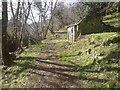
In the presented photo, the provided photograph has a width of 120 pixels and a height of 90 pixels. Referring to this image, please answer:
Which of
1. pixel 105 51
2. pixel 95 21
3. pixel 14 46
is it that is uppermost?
pixel 95 21

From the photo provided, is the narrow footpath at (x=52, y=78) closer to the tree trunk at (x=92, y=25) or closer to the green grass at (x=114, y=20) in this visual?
the green grass at (x=114, y=20)

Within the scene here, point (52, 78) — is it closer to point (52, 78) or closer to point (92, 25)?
point (52, 78)

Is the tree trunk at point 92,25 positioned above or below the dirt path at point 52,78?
above

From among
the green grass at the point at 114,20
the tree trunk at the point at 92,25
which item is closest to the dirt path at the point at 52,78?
the green grass at the point at 114,20

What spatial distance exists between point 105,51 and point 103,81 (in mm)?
2191

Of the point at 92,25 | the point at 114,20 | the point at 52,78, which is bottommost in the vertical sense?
the point at 52,78

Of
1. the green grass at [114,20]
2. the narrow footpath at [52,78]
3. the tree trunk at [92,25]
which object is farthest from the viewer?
the tree trunk at [92,25]

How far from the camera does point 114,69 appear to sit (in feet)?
14.8

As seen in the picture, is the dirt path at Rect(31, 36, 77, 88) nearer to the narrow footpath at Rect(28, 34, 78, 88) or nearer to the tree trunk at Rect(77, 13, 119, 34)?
the narrow footpath at Rect(28, 34, 78, 88)

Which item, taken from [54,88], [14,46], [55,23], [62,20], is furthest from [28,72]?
[55,23]

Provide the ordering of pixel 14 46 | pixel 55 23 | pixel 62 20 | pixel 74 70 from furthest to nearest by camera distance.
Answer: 1. pixel 55 23
2. pixel 62 20
3. pixel 14 46
4. pixel 74 70

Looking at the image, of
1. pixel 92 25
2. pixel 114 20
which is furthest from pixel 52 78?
pixel 92 25

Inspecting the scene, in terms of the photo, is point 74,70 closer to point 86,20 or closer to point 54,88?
point 54,88

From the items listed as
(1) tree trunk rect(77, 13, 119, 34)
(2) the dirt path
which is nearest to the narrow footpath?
(2) the dirt path
